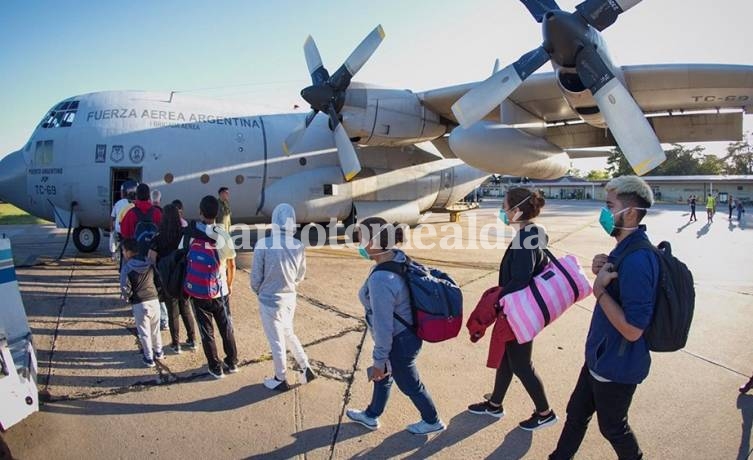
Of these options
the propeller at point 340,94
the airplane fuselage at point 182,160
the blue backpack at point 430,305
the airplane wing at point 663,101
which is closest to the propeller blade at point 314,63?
the propeller at point 340,94

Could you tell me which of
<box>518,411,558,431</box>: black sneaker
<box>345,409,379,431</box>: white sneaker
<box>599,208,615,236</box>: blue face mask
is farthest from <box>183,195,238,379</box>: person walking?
<box>599,208,615,236</box>: blue face mask

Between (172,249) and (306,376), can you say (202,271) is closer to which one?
(172,249)

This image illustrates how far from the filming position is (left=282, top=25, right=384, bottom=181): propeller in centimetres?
1051

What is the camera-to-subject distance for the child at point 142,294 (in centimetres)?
453

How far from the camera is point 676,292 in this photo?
235cm

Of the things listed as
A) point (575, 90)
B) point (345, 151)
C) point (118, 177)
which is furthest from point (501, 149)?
point (118, 177)

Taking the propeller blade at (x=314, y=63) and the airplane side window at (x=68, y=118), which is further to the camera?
the propeller blade at (x=314, y=63)

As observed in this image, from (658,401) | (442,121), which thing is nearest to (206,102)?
(442,121)

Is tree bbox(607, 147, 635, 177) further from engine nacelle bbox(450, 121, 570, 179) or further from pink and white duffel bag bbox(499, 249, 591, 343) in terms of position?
pink and white duffel bag bbox(499, 249, 591, 343)

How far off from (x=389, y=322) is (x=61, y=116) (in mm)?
10780

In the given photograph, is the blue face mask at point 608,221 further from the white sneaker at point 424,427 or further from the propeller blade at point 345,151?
the propeller blade at point 345,151

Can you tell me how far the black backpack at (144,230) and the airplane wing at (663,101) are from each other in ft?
24.7

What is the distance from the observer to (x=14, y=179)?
33.6 ft

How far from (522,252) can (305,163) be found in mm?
9738
